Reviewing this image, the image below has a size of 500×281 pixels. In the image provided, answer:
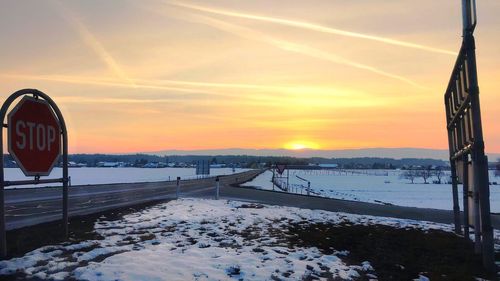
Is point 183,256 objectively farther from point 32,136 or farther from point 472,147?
point 472,147

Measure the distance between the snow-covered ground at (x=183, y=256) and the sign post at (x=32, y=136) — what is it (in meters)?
1.12

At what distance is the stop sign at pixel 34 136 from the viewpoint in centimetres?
791

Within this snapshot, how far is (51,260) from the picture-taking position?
24.1 feet

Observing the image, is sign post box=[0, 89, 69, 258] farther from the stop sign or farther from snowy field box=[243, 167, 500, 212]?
snowy field box=[243, 167, 500, 212]

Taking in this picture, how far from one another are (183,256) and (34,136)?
3.46 metres

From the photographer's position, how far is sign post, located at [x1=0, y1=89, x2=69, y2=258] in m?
7.77

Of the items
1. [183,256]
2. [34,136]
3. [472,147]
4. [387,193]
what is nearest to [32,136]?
[34,136]

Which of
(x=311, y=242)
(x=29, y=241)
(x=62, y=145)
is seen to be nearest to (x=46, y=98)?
(x=62, y=145)

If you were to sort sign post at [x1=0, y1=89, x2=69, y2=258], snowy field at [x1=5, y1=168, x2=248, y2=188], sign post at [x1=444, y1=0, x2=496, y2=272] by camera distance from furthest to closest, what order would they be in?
snowy field at [x1=5, y1=168, x2=248, y2=188] → sign post at [x1=444, y1=0, x2=496, y2=272] → sign post at [x1=0, y1=89, x2=69, y2=258]

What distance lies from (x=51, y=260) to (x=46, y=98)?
309 cm

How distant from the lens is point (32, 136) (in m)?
8.34

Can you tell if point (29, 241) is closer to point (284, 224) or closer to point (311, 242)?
point (311, 242)

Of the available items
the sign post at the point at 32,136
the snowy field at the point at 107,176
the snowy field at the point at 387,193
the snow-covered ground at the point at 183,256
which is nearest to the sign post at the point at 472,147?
the snow-covered ground at the point at 183,256

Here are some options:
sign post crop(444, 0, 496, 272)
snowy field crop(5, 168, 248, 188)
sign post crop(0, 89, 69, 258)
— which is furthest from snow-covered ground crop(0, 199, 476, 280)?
snowy field crop(5, 168, 248, 188)
